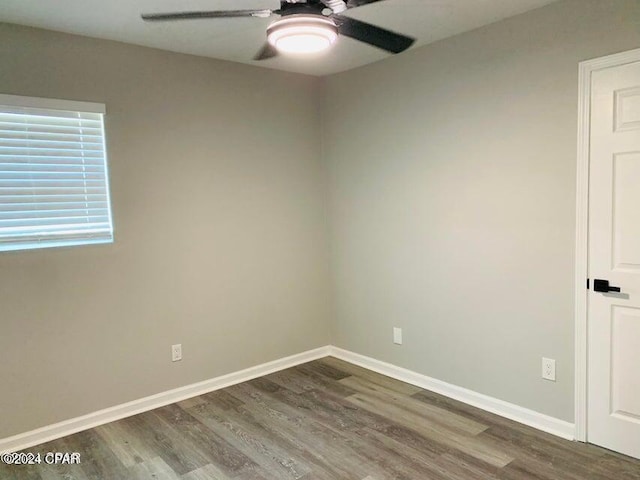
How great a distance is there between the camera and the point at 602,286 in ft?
8.63

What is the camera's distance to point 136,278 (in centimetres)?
333

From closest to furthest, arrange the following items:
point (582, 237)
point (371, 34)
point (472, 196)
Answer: point (371, 34), point (582, 237), point (472, 196)

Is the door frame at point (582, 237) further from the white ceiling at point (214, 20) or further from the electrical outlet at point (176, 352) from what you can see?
the electrical outlet at point (176, 352)

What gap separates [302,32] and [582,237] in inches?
74.5

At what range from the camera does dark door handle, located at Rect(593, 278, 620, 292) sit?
2.59 m

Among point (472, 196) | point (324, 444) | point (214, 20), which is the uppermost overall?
point (214, 20)

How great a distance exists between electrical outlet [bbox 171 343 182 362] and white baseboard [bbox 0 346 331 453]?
223 mm

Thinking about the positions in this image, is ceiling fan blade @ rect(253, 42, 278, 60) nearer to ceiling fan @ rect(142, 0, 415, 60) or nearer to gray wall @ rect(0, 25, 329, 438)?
ceiling fan @ rect(142, 0, 415, 60)

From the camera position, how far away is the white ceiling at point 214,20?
257cm

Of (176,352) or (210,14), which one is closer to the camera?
(210,14)

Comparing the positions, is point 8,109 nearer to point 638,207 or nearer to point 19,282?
point 19,282

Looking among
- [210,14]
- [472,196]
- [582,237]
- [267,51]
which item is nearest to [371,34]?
[267,51]

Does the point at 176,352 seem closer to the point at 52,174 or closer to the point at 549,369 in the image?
the point at 52,174

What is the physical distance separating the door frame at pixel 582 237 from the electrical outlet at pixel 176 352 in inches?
103
